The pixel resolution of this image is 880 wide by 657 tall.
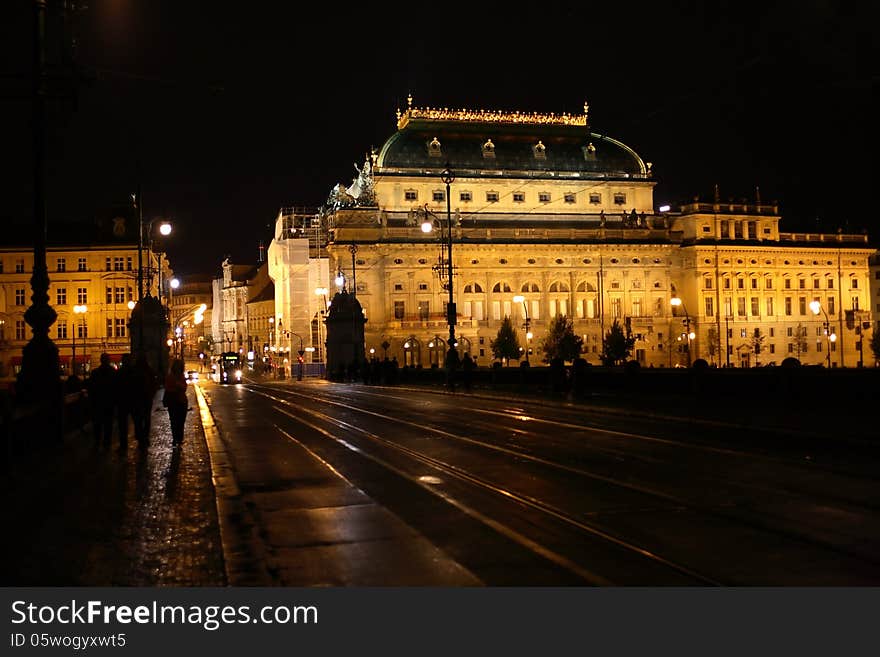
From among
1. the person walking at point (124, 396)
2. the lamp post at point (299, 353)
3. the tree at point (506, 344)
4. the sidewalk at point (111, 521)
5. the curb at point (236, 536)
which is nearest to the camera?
the curb at point (236, 536)

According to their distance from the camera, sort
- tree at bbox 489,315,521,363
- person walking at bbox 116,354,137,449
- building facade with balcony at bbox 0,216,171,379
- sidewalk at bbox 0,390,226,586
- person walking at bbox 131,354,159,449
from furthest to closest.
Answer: tree at bbox 489,315,521,363, building facade with balcony at bbox 0,216,171,379, person walking at bbox 131,354,159,449, person walking at bbox 116,354,137,449, sidewalk at bbox 0,390,226,586

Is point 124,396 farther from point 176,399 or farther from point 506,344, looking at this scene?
point 506,344

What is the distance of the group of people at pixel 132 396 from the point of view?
68.9 ft

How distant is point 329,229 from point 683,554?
102736 mm

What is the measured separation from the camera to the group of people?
21000mm

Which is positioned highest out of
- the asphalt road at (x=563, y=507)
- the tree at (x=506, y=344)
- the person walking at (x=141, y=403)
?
the tree at (x=506, y=344)

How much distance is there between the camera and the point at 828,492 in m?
13.0

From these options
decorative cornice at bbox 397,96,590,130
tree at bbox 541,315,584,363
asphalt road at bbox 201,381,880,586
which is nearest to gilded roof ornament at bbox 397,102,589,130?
decorative cornice at bbox 397,96,590,130

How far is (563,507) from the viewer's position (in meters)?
12.1

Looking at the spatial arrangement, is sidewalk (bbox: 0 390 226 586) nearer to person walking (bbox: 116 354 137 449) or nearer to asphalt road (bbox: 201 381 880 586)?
asphalt road (bbox: 201 381 880 586)

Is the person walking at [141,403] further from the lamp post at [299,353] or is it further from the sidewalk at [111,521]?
the lamp post at [299,353]

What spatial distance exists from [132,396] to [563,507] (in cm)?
1192

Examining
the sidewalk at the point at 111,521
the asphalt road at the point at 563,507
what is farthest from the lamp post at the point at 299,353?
the sidewalk at the point at 111,521

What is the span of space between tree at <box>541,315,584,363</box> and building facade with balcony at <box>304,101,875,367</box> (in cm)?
437
